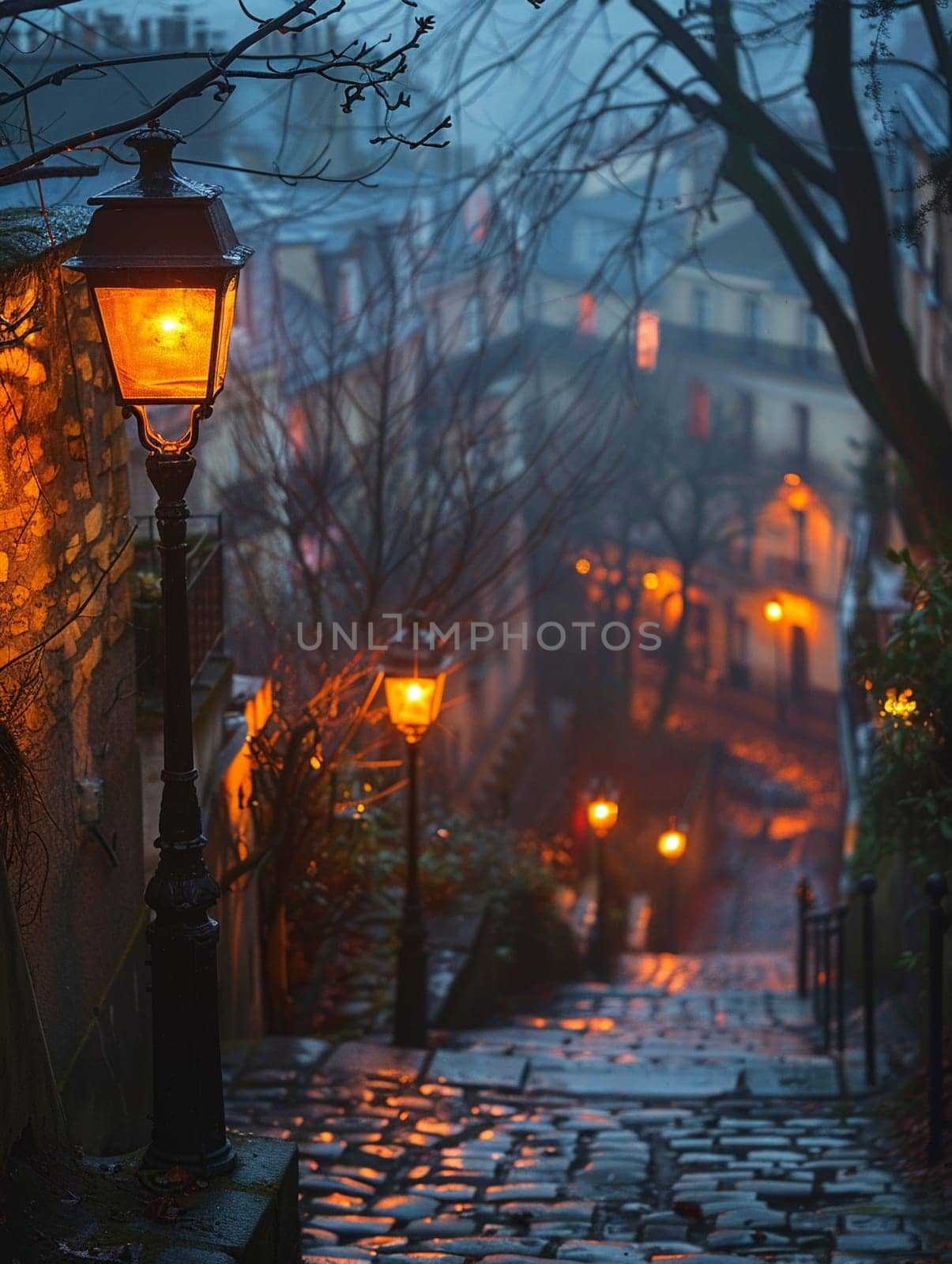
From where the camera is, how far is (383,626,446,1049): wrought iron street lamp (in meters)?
8.94

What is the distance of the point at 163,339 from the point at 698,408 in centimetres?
3781

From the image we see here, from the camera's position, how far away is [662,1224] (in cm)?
593

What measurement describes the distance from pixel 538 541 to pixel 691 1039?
12.3 ft

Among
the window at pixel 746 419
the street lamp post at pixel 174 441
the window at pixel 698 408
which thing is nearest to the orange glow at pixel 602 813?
the street lamp post at pixel 174 441

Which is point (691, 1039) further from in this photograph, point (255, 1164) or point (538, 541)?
point (255, 1164)

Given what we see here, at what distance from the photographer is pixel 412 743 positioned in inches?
359

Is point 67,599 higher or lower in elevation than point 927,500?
lower

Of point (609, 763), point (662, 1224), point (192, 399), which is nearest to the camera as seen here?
point (192, 399)

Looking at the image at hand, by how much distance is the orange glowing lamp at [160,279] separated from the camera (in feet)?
→ 13.0

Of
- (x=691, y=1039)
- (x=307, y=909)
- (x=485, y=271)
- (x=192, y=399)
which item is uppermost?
(x=485, y=271)

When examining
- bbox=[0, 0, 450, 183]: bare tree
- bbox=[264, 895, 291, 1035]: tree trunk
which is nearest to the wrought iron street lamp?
bbox=[264, 895, 291, 1035]: tree trunk

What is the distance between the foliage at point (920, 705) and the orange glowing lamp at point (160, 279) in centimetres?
426

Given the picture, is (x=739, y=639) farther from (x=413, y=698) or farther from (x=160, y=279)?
(x=160, y=279)

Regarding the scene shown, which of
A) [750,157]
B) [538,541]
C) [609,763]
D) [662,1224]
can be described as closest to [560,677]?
[609,763]
